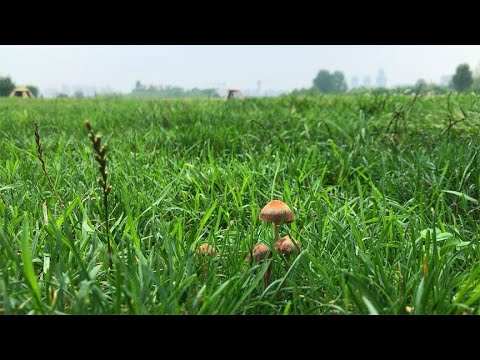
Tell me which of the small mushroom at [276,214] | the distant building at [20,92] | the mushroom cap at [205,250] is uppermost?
the distant building at [20,92]

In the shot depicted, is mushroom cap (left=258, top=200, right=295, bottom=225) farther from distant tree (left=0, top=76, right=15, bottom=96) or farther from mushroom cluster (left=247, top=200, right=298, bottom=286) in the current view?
distant tree (left=0, top=76, right=15, bottom=96)

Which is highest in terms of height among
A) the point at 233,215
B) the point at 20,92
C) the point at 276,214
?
the point at 20,92

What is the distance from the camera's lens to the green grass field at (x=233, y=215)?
101 cm

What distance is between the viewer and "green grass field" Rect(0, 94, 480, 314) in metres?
1.01

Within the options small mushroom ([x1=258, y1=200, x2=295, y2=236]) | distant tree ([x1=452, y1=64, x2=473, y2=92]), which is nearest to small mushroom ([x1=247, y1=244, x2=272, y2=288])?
small mushroom ([x1=258, y1=200, x2=295, y2=236])

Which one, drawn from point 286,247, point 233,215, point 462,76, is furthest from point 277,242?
point 462,76

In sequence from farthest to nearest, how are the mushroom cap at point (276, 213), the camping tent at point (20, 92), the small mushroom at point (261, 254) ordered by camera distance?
the camping tent at point (20, 92), the mushroom cap at point (276, 213), the small mushroom at point (261, 254)

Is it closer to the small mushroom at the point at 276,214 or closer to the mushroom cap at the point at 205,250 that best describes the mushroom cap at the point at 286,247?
the small mushroom at the point at 276,214

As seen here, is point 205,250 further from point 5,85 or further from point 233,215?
point 5,85

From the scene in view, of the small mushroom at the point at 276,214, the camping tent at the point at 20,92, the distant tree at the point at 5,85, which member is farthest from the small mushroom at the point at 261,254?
the camping tent at the point at 20,92

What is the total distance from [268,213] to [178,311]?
451mm

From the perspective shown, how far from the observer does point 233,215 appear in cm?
181
